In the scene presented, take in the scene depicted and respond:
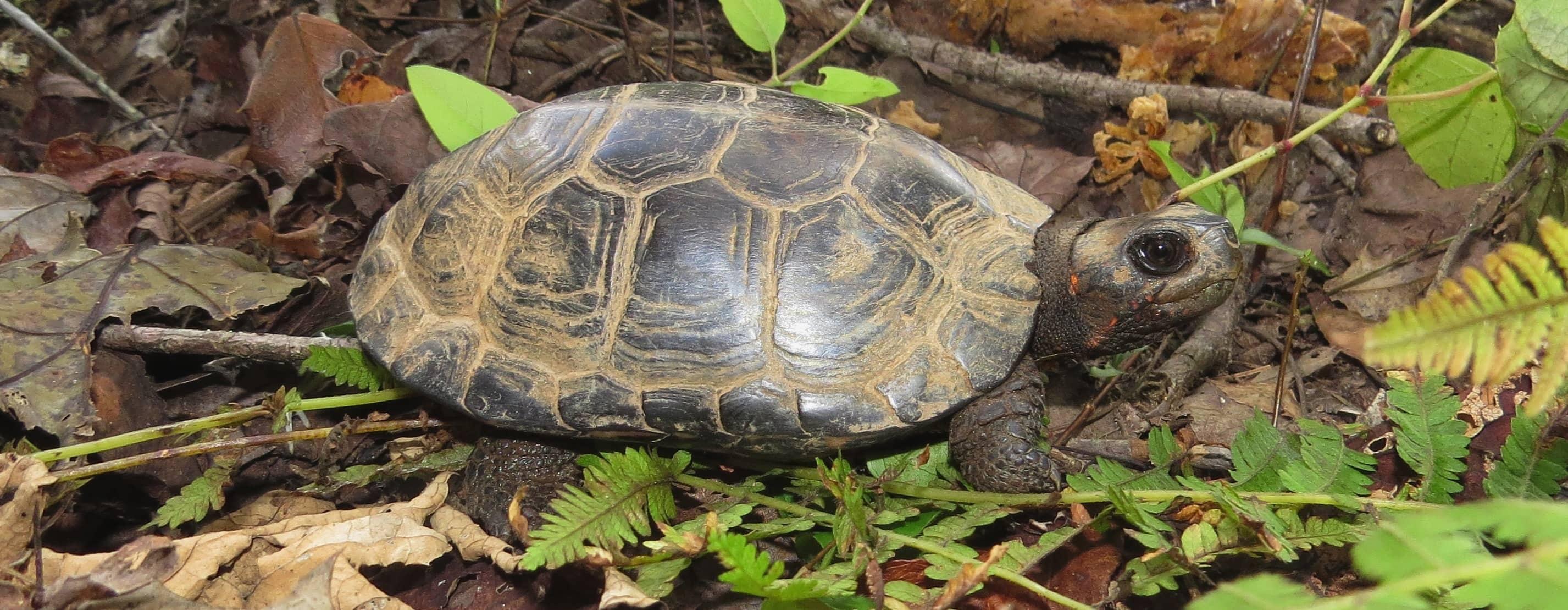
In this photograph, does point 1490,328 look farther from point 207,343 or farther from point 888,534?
point 207,343

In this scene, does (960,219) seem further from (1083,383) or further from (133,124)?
(133,124)

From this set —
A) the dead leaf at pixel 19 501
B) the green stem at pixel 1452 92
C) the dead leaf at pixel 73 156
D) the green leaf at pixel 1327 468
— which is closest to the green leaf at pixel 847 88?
the green stem at pixel 1452 92

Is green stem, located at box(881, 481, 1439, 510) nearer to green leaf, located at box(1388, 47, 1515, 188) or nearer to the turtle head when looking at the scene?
the turtle head

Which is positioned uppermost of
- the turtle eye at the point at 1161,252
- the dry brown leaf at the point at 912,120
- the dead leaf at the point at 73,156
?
the turtle eye at the point at 1161,252

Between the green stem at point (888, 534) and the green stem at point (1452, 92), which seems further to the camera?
the green stem at point (1452, 92)

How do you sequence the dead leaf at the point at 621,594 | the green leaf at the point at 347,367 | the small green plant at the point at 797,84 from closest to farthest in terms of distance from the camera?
1. the dead leaf at the point at 621,594
2. the green leaf at the point at 347,367
3. the small green plant at the point at 797,84

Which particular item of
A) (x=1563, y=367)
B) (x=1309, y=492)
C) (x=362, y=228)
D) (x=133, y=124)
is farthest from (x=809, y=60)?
(x=133, y=124)

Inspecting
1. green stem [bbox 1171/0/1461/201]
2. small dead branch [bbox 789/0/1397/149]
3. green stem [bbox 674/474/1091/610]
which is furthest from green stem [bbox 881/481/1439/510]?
small dead branch [bbox 789/0/1397/149]

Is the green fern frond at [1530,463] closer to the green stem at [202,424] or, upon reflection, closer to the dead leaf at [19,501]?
the green stem at [202,424]
